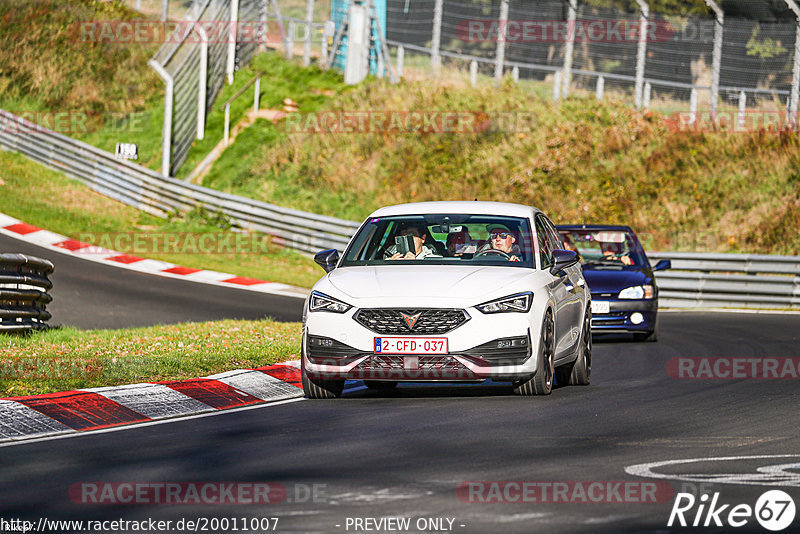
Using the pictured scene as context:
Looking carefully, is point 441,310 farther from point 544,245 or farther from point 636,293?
point 636,293

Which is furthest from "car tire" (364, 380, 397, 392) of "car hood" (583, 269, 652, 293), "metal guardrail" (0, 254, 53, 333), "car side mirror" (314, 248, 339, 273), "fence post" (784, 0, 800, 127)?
"fence post" (784, 0, 800, 127)

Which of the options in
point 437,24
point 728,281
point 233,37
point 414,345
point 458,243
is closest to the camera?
point 414,345

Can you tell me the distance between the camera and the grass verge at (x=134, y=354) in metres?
10.9

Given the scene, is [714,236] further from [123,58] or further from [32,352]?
[123,58]

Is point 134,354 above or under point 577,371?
under

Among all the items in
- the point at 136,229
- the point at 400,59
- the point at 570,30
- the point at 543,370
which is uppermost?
the point at 570,30

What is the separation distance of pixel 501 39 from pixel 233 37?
8.73 metres

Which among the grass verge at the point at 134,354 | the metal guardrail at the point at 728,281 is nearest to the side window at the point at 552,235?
the grass verge at the point at 134,354

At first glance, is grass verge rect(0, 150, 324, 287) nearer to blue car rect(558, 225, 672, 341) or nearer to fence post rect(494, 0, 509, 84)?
fence post rect(494, 0, 509, 84)

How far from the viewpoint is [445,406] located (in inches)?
396

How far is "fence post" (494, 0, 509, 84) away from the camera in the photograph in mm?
32281

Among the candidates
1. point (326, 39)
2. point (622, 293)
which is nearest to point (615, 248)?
point (622, 293)

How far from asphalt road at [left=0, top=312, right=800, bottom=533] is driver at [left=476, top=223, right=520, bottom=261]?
1.20 m

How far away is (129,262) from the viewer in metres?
26.4
